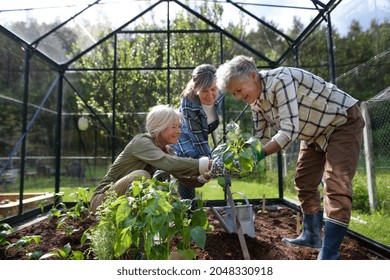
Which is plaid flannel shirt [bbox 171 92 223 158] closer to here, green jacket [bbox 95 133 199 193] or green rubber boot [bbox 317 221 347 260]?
green jacket [bbox 95 133 199 193]

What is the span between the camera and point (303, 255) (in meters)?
1.80

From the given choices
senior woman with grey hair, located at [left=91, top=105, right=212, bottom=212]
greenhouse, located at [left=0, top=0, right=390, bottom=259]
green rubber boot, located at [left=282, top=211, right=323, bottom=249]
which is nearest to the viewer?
senior woman with grey hair, located at [left=91, top=105, right=212, bottom=212]

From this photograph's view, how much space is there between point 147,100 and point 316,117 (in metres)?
4.79

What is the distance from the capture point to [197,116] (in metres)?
2.34

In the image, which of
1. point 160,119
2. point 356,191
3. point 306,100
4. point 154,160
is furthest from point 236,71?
point 356,191

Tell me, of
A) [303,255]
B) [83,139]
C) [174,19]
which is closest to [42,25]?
[83,139]

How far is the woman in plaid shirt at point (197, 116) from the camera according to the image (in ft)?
7.30

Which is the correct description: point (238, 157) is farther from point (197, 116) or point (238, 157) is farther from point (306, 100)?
point (197, 116)

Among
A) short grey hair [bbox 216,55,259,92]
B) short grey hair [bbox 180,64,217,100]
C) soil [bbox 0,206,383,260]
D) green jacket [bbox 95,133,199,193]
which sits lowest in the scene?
soil [bbox 0,206,383,260]

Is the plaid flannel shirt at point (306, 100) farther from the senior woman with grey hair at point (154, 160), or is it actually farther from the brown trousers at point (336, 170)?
the senior woman with grey hair at point (154, 160)

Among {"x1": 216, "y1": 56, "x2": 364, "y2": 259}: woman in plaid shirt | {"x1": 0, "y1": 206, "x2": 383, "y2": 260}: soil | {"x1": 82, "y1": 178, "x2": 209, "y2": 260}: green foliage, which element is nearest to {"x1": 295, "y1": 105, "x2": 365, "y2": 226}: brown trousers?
{"x1": 216, "y1": 56, "x2": 364, "y2": 259}: woman in plaid shirt

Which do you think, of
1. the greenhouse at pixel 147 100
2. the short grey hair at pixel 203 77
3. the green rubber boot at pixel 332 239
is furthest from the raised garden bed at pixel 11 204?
the green rubber boot at pixel 332 239

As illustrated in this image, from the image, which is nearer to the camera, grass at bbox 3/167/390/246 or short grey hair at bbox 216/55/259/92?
short grey hair at bbox 216/55/259/92

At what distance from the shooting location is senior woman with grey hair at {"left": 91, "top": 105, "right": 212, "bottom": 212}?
5.74ft
